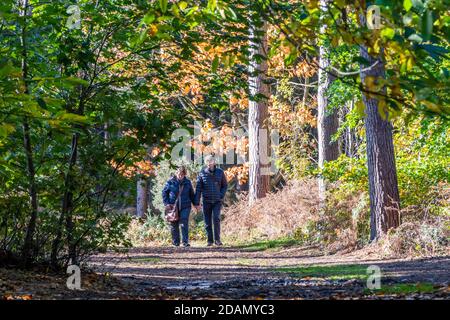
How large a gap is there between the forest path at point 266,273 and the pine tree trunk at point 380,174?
0.79 m

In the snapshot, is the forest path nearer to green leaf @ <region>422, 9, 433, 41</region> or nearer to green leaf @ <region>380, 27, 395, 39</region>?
green leaf @ <region>380, 27, 395, 39</region>

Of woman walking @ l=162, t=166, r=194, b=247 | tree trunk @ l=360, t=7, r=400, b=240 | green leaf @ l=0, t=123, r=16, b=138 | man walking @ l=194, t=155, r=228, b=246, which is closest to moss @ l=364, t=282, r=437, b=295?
green leaf @ l=0, t=123, r=16, b=138

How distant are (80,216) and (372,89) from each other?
5540 millimetres

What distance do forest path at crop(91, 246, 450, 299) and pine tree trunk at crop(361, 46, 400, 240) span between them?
2.60 feet

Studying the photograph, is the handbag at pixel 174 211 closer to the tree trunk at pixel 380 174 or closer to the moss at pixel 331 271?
the tree trunk at pixel 380 174

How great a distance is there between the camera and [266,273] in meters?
12.9

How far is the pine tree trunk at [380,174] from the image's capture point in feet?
49.5

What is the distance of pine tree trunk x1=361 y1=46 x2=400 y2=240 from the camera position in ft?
49.5

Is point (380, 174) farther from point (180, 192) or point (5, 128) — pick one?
point (5, 128)

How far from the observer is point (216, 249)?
1931cm

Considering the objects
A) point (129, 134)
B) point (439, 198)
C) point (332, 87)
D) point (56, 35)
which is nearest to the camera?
point (56, 35)
